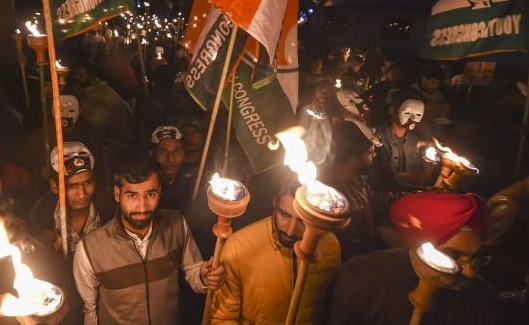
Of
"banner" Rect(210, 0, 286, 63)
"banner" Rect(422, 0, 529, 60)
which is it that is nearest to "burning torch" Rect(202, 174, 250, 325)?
"banner" Rect(210, 0, 286, 63)

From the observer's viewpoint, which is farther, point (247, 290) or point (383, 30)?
point (383, 30)

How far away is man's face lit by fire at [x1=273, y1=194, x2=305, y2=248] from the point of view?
A: 2691mm

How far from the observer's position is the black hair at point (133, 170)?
298cm

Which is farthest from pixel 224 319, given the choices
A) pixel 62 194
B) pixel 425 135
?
pixel 425 135

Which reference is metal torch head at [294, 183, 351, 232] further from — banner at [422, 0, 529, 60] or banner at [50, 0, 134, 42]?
banner at [422, 0, 529, 60]

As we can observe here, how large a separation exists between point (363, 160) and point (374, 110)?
456 cm

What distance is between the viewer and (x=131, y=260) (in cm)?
296

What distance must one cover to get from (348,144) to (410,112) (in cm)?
175

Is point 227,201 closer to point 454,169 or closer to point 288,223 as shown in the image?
point 288,223

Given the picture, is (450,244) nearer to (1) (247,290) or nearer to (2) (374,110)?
(1) (247,290)

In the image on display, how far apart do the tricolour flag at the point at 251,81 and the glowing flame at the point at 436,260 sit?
9.62ft

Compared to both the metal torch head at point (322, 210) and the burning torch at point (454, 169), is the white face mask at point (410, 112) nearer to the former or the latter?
the burning torch at point (454, 169)

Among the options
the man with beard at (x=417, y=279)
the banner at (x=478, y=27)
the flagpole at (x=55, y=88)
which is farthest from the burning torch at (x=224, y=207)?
the banner at (x=478, y=27)

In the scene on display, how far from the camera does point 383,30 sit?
83.4 feet
